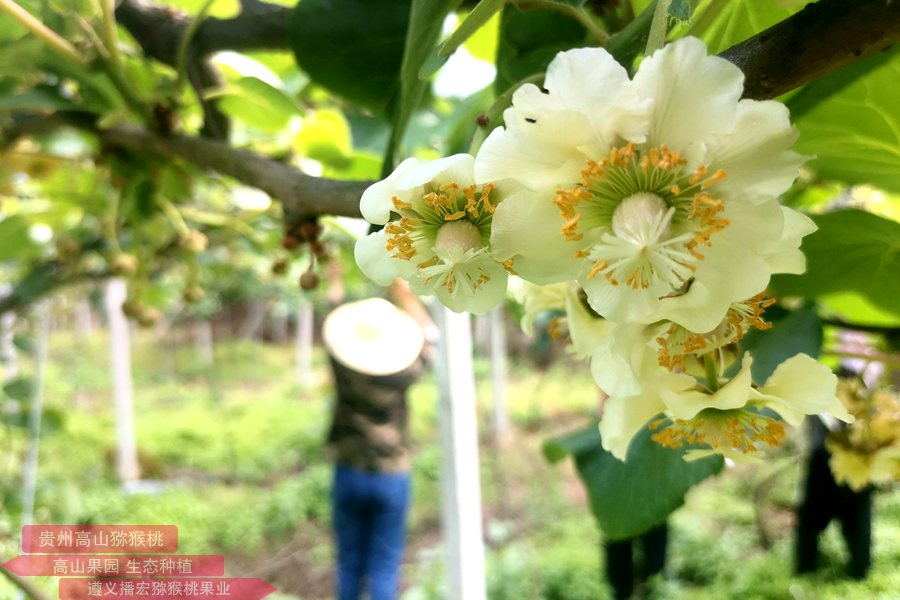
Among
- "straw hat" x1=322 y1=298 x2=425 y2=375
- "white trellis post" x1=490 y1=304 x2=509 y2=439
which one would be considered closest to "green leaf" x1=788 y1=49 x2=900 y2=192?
"straw hat" x1=322 y1=298 x2=425 y2=375

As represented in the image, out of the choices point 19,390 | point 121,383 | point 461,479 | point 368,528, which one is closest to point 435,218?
point 461,479

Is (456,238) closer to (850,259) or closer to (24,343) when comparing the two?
(850,259)

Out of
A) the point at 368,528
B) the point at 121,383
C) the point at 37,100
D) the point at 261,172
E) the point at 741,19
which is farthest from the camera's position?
the point at 121,383

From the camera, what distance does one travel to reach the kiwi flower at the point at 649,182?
18cm

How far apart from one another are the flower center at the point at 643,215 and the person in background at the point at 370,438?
5.33 feet

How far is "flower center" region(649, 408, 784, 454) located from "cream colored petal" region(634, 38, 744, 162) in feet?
0.37

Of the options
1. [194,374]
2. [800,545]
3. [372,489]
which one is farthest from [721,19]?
[194,374]

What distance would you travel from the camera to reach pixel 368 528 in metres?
2.20

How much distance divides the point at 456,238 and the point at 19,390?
105cm

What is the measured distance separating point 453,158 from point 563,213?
4 cm

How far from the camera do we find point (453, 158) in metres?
0.21

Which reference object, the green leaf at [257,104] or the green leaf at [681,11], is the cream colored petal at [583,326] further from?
the green leaf at [257,104]

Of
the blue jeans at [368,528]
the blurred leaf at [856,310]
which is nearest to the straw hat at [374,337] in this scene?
the blue jeans at [368,528]

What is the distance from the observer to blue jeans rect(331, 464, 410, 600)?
2.09 meters
